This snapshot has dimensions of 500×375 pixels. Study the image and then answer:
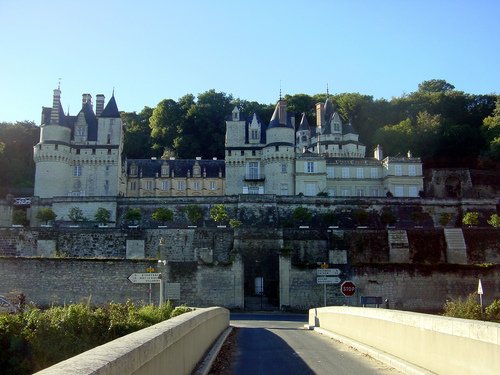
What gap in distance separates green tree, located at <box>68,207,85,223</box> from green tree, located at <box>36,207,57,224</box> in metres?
1.49

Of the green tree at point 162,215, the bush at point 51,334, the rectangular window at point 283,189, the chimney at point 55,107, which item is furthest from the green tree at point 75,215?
the bush at point 51,334

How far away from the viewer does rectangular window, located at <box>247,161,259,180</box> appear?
6869cm

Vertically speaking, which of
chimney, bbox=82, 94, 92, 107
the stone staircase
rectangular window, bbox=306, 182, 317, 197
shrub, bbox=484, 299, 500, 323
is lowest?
shrub, bbox=484, 299, 500, 323

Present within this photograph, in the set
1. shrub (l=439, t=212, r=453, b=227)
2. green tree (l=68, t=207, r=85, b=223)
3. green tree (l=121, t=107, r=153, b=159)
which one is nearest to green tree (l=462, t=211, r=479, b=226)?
shrub (l=439, t=212, r=453, b=227)

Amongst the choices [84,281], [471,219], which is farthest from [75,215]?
[471,219]

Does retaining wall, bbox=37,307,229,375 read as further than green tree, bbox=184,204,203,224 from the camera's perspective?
No

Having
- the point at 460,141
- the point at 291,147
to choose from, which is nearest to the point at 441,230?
the point at 291,147

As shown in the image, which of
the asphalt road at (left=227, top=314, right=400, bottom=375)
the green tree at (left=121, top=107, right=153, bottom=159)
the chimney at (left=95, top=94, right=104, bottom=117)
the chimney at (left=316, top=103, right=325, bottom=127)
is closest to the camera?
the asphalt road at (left=227, top=314, right=400, bottom=375)

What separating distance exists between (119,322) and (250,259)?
3687cm

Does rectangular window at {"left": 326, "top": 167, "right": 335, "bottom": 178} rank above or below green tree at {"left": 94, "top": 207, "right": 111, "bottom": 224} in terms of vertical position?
above

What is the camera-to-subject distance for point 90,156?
67125 millimetres

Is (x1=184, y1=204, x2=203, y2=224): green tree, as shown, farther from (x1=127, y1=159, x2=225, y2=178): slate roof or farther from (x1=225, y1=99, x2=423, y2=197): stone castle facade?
(x1=127, y1=159, x2=225, y2=178): slate roof

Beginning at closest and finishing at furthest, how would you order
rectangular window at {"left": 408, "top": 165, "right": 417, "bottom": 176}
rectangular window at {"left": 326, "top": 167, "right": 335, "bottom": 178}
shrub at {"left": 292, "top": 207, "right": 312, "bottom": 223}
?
1. shrub at {"left": 292, "top": 207, "right": 312, "bottom": 223}
2. rectangular window at {"left": 408, "top": 165, "right": 417, "bottom": 176}
3. rectangular window at {"left": 326, "top": 167, "right": 335, "bottom": 178}

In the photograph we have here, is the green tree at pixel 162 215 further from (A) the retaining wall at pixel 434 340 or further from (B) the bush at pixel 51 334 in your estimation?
(B) the bush at pixel 51 334
